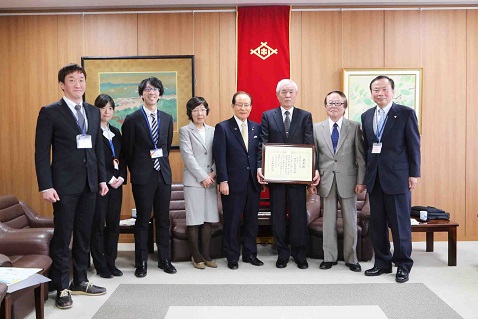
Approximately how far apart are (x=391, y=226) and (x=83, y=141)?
2.70 m

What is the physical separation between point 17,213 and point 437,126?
4.82 m

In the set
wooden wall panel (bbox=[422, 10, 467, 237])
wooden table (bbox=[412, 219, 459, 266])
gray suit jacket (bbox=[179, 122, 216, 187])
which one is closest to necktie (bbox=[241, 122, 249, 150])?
gray suit jacket (bbox=[179, 122, 216, 187])

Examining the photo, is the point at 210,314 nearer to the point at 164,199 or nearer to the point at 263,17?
the point at 164,199

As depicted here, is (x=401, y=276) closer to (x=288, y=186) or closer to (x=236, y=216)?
(x=288, y=186)

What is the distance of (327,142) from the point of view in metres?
4.41

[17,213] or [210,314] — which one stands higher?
[17,213]

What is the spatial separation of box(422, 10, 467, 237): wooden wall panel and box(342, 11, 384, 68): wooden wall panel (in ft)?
1.82

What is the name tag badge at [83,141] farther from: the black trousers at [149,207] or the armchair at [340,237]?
the armchair at [340,237]

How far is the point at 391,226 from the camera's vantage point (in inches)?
163

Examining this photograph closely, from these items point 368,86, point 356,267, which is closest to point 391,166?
point 356,267

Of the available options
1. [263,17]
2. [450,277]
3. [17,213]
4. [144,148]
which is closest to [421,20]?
[263,17]

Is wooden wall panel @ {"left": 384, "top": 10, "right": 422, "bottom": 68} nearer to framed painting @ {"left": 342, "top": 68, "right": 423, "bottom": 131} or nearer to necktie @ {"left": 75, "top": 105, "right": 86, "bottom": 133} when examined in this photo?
framed painting @ {"left": 342, "top": 68, "right": 423, "bottom": 131}

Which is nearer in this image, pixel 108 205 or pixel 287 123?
pixel 108 205

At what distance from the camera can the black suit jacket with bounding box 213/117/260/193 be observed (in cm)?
441
